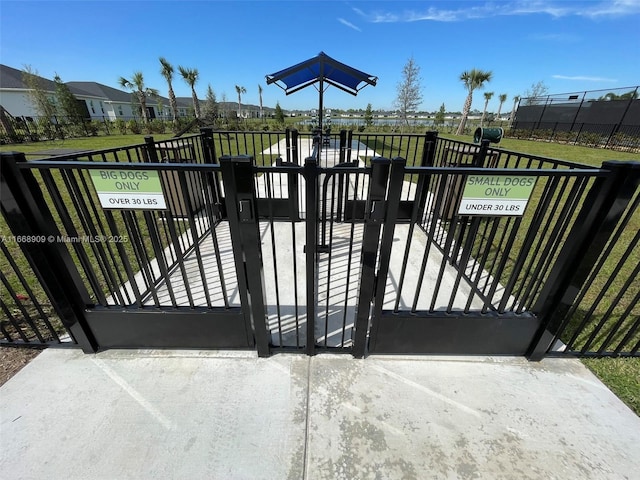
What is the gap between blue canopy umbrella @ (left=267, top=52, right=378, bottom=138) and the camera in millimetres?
5719

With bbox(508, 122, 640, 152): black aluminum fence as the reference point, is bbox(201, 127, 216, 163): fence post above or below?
above

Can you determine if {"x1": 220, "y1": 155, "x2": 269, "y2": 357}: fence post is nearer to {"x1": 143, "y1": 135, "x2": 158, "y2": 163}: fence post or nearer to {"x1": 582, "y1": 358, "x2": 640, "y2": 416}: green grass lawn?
{"x1": 143, "y1": 135, "x2": 158, "y2": 163}: fence post

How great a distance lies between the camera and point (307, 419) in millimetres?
1819

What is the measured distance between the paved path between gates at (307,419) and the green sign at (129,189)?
4.30 ft

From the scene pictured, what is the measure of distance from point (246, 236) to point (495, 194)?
5.27ft

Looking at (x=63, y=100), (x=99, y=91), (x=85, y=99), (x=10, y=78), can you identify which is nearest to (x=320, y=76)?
(x=63, y=100)

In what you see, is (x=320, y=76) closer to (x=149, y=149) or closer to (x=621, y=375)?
(x=149, y=149)

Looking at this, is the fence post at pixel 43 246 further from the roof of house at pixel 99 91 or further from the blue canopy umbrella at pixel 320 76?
the roof of house at pixel 99 91

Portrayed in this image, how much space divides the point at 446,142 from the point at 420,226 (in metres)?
1.39

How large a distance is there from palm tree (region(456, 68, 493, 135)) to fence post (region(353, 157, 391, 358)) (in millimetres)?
32953

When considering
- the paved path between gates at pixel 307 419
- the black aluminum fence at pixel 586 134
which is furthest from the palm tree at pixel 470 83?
the paved path between gates at pixel 307 419

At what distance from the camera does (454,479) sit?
1546mm

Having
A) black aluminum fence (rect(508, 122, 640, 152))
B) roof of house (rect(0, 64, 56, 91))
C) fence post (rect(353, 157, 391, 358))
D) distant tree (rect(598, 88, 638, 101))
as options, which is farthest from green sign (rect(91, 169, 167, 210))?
roof of house (rect(0, 64, 56, 91))

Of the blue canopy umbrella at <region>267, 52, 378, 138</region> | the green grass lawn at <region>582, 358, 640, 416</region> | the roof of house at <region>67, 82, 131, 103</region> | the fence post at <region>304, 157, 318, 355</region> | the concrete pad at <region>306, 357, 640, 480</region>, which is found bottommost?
the concrete pad at <region>306, 357, 640, 480</region>
